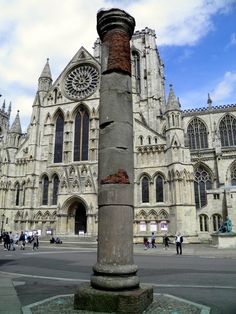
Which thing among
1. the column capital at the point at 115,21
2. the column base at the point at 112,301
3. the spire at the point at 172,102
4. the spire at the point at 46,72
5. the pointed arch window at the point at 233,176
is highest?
the spire at the point at 46,72

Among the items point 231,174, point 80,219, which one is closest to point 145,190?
point 80,219

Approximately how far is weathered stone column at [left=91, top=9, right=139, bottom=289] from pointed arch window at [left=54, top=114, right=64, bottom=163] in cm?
2909

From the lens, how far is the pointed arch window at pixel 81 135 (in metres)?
34.4

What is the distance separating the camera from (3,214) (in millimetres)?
34375

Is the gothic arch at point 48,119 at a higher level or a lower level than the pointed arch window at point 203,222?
higher

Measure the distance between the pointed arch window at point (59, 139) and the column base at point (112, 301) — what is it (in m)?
30.5

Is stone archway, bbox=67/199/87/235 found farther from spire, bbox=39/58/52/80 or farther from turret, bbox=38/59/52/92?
spire, bbox=39/58/52/80

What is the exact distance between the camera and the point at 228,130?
4416 cm

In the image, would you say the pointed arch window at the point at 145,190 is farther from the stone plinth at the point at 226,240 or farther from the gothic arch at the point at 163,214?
the stone plinth at the point at 226,240

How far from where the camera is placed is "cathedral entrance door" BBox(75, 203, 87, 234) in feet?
Answer: 105

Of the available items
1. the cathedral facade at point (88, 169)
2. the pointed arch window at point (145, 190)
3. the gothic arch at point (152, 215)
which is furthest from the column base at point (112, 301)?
the pointed arch window at point (145, 190)

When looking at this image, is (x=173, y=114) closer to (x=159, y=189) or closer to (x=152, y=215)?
(x=159, y=189)

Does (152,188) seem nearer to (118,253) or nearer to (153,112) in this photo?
(153,112)

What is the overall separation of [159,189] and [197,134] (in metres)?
19.0
